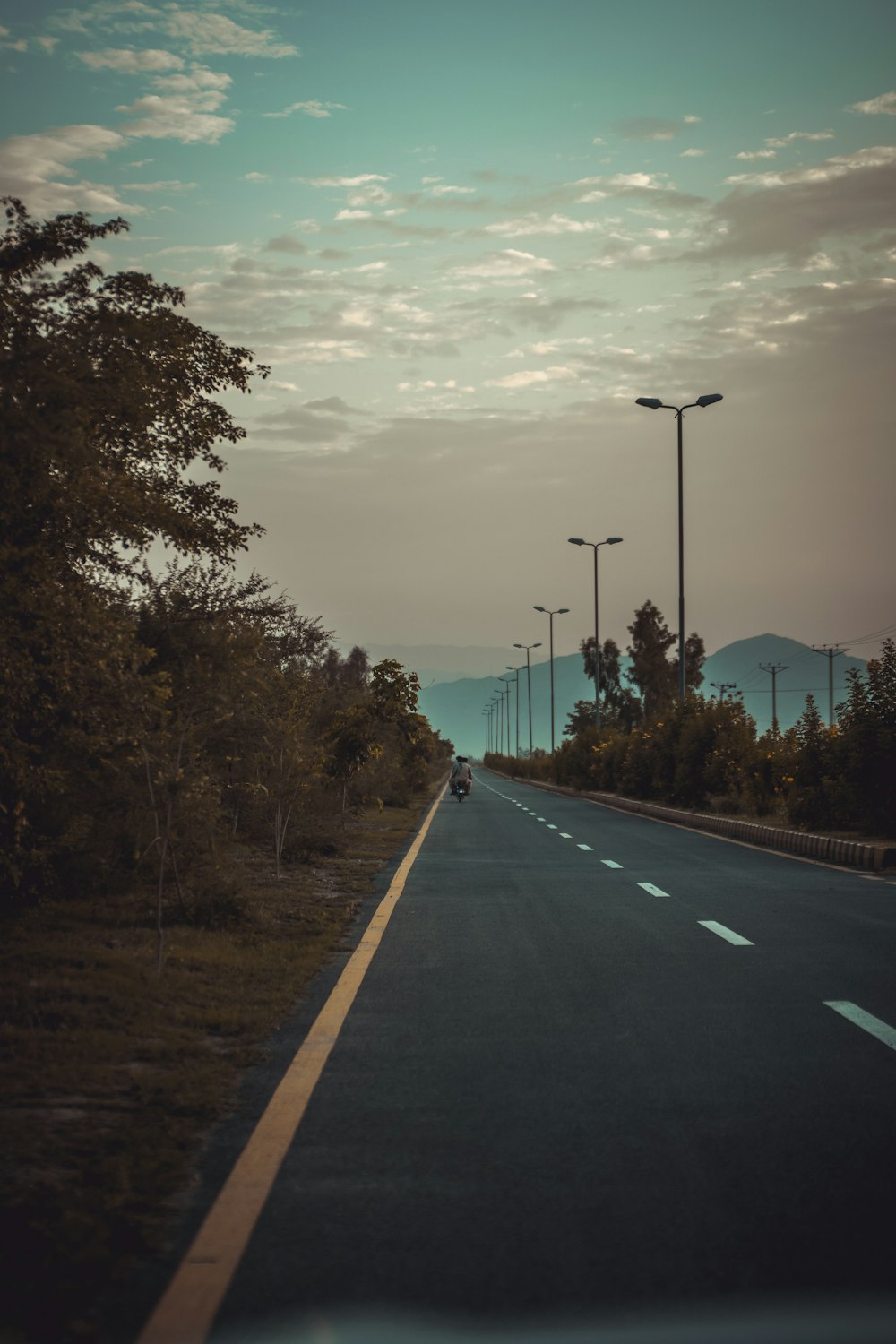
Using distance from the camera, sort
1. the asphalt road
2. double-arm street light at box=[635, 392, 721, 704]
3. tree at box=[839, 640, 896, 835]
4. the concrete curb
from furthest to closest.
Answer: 1. double-arm street light at box=[635, 392, 721, 704]
2. tree at box=[839, 640, 896, 835]
3. the concrete curb
4. the asphalt road

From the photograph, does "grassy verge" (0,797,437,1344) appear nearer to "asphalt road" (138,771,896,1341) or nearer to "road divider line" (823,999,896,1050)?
"asphalt road" (138,771,896,1341)

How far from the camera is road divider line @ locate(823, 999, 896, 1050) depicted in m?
7.34

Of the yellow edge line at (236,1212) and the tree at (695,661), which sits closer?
the yellow edge line at (236,1212)

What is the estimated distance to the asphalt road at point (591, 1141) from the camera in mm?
→ 3881

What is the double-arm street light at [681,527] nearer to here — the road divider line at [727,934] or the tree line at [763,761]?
the tree line at [763,761]

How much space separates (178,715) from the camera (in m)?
10.8

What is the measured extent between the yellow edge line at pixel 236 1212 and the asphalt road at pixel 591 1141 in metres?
0.06

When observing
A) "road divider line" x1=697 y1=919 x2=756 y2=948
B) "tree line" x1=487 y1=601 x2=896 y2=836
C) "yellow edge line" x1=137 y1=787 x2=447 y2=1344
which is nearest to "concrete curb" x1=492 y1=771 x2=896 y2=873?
"tree line" x1=487 y1=601 x2=896 y2=836

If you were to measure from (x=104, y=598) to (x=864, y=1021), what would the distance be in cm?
701

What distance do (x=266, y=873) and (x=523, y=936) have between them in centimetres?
682

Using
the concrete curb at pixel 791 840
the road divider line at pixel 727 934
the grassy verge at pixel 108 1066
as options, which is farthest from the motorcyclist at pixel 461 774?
the road divider line at pixel 727 934

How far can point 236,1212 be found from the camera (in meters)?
4.57

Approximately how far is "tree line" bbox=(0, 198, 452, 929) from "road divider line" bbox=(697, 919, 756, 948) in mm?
4217

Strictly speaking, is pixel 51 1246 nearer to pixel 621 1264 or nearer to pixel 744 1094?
pixel 621 1264
